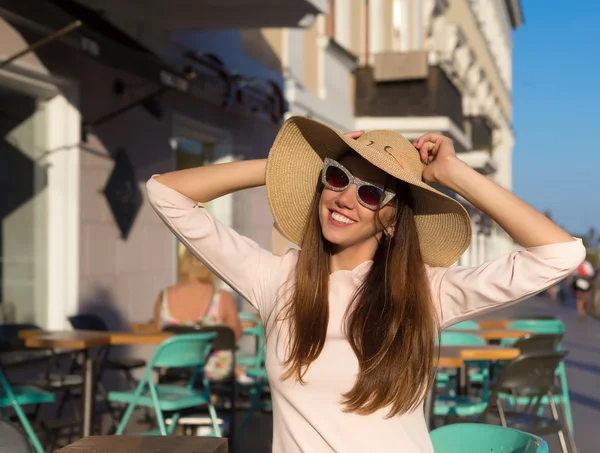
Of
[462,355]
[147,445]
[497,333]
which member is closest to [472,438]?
[147,445]

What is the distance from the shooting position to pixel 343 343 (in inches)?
90.4

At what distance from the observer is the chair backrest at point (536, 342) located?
21.2 feet

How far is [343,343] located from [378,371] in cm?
12

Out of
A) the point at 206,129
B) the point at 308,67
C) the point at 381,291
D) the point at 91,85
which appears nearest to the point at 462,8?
the point at 308,67

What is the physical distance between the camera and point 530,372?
5.38m

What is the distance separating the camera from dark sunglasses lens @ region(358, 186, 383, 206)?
2.36 metres

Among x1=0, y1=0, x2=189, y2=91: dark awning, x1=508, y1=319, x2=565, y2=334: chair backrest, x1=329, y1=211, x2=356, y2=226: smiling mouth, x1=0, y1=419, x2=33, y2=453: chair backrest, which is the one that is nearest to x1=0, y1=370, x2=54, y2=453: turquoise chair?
x1=0, y1=0, x2=189, y2=91: dark awning

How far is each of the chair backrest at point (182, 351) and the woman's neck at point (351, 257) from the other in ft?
9.73

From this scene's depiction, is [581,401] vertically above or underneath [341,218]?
underneath

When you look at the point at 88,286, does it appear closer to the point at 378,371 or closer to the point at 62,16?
the point at 62,16

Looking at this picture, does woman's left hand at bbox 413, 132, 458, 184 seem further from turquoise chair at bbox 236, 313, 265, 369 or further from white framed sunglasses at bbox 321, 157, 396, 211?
turquoise chair at bbox 236, 313, 265, 369

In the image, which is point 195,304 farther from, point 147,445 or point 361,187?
point 147,445

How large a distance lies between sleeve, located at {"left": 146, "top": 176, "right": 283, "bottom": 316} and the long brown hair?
0.35 feet

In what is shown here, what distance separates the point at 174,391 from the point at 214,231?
353 cm
